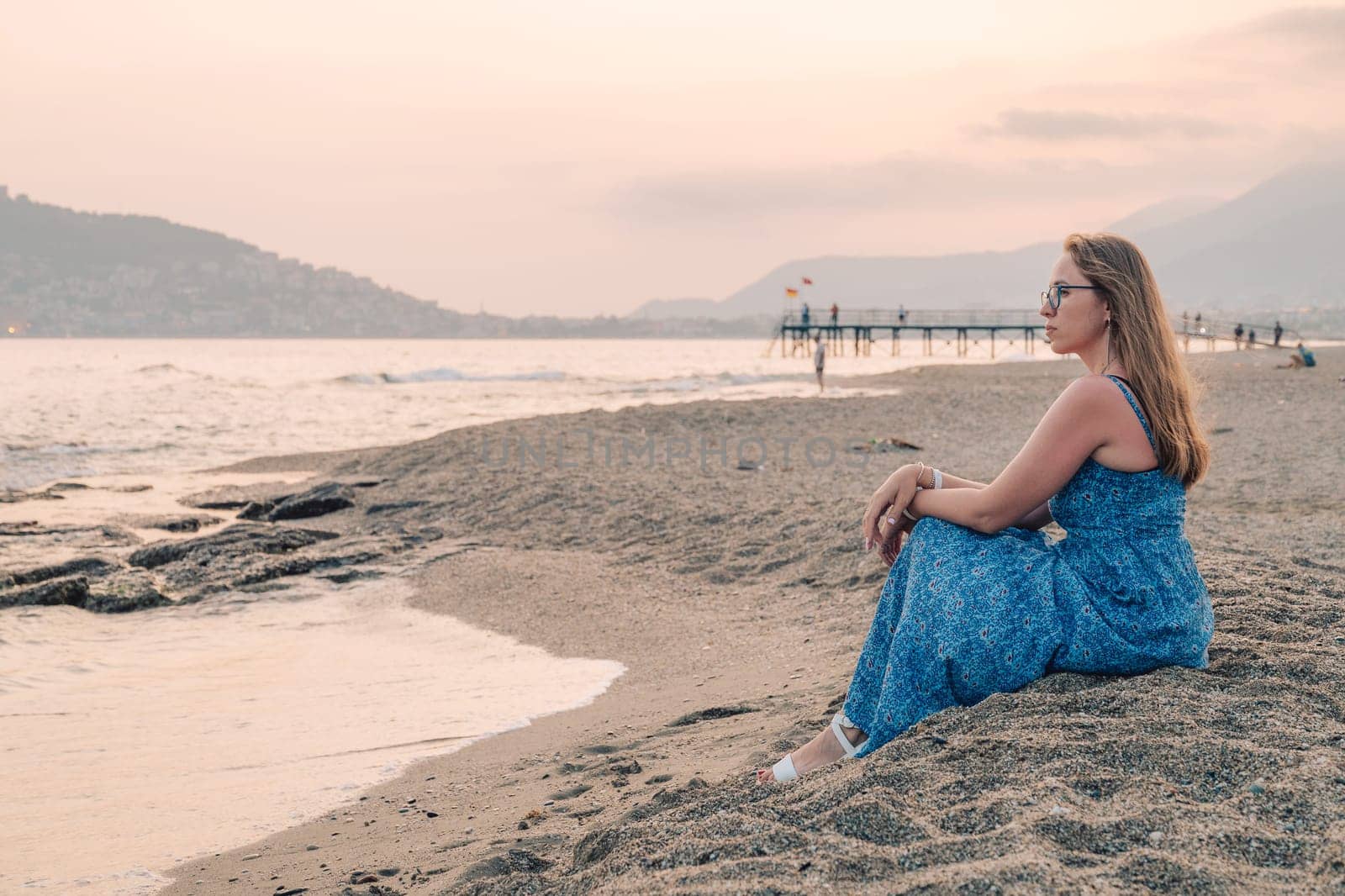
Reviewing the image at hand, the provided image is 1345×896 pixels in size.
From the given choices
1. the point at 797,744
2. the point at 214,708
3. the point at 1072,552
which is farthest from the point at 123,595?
the point at 1072,552

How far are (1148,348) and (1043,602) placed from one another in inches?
27.3

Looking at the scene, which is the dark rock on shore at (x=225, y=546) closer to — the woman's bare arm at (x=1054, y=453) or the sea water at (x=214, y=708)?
the sea water at (x=214, y=708)

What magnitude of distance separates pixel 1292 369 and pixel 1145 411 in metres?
25.3

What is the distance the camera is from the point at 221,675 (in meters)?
5.11

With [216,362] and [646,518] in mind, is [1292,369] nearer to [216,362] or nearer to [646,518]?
[646,518]

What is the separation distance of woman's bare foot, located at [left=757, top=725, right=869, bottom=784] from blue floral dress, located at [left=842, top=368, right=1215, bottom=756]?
0.03 meters

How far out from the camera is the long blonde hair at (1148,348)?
257 centimetres

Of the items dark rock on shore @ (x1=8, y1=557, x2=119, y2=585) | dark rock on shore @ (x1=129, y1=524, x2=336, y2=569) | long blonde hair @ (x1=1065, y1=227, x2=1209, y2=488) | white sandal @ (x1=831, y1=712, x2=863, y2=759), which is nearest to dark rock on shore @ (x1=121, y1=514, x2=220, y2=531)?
dark rock on shore @ (x1=129, y1=524, x2=336, y2=569)

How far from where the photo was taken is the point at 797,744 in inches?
125

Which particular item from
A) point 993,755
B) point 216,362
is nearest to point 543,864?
point 993,755

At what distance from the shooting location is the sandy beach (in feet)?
6.56

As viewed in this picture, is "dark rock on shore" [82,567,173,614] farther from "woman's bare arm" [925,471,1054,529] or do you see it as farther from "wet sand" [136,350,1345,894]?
"woman's bare arm" [925,471,1054,529]

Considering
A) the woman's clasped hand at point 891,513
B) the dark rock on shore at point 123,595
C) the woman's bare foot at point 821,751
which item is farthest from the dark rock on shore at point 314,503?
the woman's bare foot at point 821,751

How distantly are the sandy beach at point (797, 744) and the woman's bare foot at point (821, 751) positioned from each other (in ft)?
0.33
